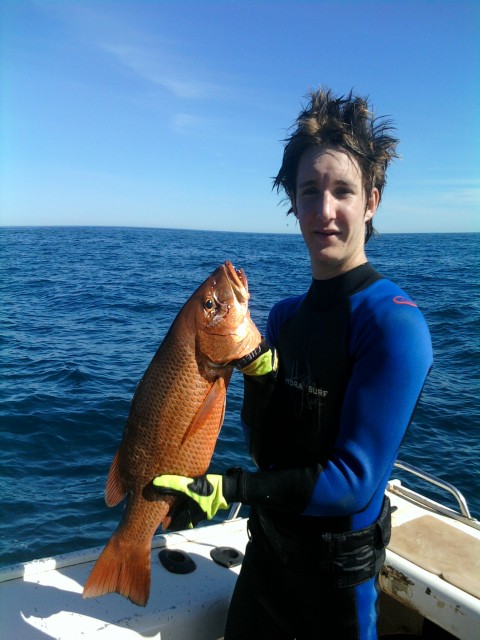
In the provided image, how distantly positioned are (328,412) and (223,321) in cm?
68

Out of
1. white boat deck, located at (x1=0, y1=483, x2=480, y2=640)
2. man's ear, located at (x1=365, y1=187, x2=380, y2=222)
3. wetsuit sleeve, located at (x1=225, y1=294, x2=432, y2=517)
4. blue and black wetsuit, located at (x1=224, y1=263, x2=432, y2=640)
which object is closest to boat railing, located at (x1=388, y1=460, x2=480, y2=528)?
white boat deck, located at (x1=0, y1=483, x2=480, y2=640)

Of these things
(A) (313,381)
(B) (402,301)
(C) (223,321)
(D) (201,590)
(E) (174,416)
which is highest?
(B) (402,301)

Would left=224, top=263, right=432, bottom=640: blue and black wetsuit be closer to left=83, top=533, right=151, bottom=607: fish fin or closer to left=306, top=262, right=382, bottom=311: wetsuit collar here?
left=306, top=262, right=382, bottom=311: wetsuit collar

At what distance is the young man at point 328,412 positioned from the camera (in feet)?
7.24

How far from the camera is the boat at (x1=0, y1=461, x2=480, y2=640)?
298 cm

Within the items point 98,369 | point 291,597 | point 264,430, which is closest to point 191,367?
point 264,430

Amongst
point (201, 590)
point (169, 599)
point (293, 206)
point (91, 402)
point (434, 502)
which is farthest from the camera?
point (91, 402)

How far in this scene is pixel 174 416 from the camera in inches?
99.4

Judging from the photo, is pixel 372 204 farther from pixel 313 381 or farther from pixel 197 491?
pixel 197 491

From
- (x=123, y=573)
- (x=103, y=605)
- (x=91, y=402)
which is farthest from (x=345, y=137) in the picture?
(x=91, y=402)

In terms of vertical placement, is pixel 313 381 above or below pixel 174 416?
above

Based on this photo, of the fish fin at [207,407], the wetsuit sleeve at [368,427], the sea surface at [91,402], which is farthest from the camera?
the sea surface at [91,402]

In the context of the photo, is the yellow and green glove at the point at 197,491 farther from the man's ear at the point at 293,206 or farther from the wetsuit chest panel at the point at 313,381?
the man's ear at the point at 293,206

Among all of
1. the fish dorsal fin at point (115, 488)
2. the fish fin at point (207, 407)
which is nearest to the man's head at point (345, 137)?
the fish fin at point (207, 407)
